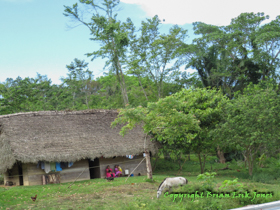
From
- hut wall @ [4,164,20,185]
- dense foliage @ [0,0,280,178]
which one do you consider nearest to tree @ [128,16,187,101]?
dense foliage @ [0,0,280,178]

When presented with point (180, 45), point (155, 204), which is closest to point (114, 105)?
point (180, 45)

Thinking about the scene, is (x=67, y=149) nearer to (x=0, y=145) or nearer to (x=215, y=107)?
(x=0, y=145)

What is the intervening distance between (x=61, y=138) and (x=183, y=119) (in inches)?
297

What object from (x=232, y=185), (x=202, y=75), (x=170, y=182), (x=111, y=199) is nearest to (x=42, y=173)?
(x=111, y=199)

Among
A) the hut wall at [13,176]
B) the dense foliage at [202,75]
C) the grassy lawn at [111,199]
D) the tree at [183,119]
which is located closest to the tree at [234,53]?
the dense foliage at [202,75]

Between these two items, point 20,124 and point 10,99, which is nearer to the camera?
point 20,124

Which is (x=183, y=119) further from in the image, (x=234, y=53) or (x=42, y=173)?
(x=234, y=53)

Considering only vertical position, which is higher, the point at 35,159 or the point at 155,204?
the point at 35,159

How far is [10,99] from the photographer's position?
27.2 m

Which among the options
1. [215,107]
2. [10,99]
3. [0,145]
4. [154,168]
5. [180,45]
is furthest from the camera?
[180,45]

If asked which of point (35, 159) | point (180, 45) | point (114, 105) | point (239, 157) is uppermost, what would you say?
point (180, 45)

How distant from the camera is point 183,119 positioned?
15.0m

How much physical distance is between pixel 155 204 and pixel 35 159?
8.72 m

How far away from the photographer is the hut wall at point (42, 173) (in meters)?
16.8
